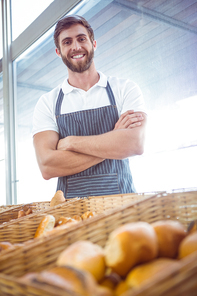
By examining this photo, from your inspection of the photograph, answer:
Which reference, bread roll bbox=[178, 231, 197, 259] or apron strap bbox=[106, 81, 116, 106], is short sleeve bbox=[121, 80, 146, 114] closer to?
apron strap bbox=[106, 81, 116, 106]

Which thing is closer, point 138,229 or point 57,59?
point 138,229

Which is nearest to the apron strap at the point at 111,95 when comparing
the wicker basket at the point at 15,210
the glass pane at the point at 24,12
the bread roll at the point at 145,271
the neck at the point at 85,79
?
the neck at the point at 85,79

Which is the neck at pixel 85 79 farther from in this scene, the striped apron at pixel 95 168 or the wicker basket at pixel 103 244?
the wicker basket at pixel 103 244

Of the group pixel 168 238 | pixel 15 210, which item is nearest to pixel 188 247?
pixel 168 238

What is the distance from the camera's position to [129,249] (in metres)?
0.38

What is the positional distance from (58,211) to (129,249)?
0.53 metres

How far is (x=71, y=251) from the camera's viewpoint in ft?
1.33

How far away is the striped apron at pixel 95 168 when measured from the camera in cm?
161

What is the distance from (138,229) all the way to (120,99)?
139cm

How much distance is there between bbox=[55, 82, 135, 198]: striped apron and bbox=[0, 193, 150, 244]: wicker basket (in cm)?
61

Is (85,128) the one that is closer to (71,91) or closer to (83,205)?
(71,91)

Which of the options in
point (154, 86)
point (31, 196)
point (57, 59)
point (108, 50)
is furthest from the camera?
point (31, 196)

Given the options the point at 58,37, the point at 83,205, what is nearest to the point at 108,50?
the point at 58,37

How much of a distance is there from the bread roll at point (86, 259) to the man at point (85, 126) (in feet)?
3.59
